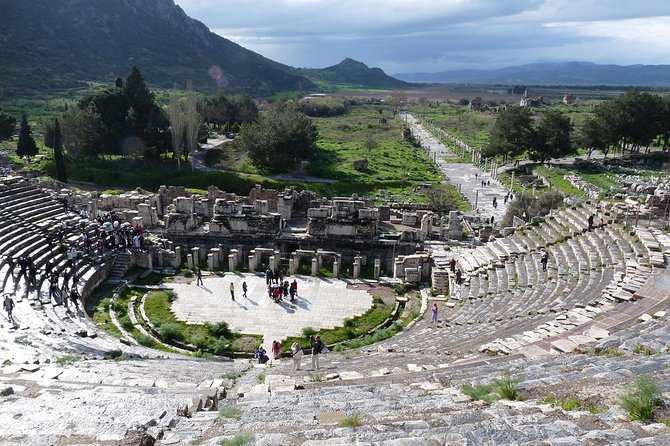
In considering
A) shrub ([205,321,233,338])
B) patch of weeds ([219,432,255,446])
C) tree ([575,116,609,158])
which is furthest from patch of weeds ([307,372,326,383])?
tree ([575,116,609,158])

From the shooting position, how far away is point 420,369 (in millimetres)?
12695

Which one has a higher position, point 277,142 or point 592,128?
point 592,128

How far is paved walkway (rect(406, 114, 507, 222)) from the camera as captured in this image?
45.7m

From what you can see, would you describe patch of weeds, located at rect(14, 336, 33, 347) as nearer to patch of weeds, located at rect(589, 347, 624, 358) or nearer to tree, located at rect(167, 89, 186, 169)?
patch of weeds, located at rect(589, 347, 624, 358)

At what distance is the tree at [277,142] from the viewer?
53750mm

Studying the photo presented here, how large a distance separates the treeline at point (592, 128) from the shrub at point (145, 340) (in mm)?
51394

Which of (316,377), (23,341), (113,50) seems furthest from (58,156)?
(113,50)

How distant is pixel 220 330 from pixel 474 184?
1607 inches

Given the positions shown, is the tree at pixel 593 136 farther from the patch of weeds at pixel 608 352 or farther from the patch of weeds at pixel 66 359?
the patch of weeds at pixel 66 359

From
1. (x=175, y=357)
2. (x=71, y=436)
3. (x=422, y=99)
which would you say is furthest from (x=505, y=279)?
(x=422, y=99)

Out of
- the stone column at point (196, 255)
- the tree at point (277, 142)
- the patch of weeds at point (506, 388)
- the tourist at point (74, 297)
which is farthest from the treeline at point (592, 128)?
the patch of weeds at point (506, 388)

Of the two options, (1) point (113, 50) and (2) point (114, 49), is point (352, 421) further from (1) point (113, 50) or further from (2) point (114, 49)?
(2) point (114, 49)

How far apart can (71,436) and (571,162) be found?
6399 centimetres

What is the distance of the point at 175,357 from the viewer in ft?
60.2
